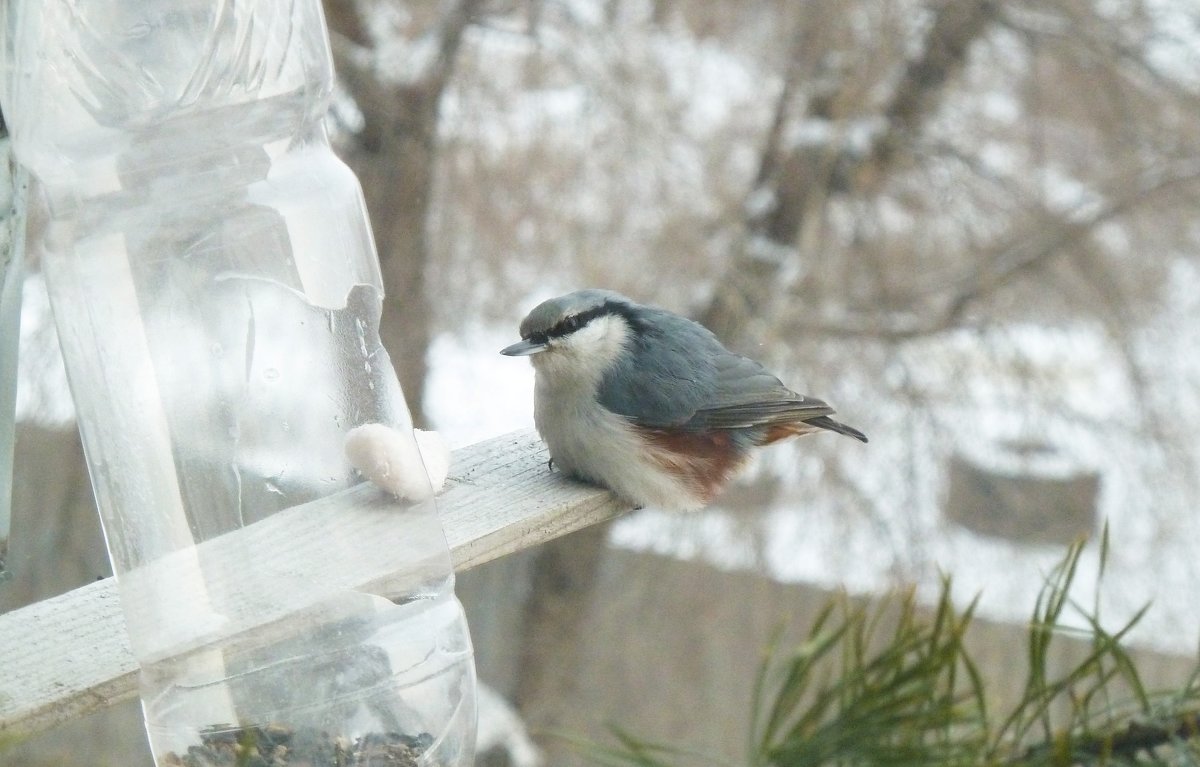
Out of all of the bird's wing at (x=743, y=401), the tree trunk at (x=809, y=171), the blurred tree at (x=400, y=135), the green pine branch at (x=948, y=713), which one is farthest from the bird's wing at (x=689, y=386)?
the tree trunk at (x=809, y=171)

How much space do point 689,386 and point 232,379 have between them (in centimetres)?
110

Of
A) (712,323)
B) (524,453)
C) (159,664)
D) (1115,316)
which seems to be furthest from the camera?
(712,323)

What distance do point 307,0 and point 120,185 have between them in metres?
0.29

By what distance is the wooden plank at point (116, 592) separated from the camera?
1106 millimetres

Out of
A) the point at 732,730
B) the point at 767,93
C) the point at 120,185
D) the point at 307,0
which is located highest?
the point at 307,0

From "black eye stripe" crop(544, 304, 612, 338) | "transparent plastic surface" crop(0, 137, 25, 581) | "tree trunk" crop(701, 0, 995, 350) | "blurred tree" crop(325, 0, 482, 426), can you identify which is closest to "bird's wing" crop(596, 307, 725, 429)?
"black eye stripe" crop(544, 304, 612, 338)

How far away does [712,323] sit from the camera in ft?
16.8

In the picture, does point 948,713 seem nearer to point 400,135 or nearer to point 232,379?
point 232,379

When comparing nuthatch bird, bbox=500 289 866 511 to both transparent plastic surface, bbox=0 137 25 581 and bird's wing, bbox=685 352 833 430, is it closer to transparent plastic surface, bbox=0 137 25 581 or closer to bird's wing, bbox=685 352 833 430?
bird's wing, bbox=685 352 833 430

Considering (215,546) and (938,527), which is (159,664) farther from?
(938,527)

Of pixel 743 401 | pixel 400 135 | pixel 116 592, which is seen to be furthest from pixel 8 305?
pixel 400 135

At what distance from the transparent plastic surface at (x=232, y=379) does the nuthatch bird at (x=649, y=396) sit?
704 mm

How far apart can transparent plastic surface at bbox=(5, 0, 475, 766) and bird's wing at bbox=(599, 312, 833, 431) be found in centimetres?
Result: 87

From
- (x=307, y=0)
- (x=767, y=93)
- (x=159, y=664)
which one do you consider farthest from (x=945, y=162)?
(x=159, y=664)
